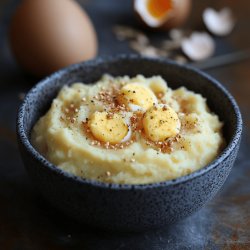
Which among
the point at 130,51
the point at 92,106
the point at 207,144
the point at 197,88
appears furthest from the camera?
the point at 130,51

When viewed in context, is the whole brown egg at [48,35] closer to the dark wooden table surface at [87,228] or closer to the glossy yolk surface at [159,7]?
the dark wooden table surface at [87,228]

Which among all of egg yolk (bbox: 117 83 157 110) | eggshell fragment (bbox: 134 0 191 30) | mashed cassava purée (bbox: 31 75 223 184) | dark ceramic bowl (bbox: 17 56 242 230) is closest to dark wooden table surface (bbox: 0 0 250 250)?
dark ceramic bowl (bbox: 17 56 242 230)

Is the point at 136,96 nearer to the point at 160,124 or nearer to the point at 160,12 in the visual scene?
the point at 160,124

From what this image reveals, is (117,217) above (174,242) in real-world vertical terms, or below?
above

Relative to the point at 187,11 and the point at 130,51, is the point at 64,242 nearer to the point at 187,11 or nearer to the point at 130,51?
the point at 130,51

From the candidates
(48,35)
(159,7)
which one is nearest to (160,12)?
(159,7)

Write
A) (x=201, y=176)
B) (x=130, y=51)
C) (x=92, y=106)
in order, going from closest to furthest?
(x=201, y=176), (x=92, y=106), (x=130, y=51)

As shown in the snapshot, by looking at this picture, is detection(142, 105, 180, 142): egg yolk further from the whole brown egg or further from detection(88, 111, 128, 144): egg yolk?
the whole brown egg

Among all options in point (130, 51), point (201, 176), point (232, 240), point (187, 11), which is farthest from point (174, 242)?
point (187, 11)
